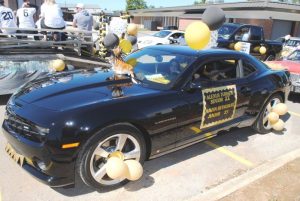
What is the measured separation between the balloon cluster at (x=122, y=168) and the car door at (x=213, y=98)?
75 cm

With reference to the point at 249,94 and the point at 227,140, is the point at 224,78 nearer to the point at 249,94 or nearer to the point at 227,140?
the point at 249,94

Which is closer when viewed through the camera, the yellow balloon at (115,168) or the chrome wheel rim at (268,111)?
the yellow balloon at (115,168)

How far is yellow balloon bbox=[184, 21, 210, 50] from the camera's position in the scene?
416 centimetres

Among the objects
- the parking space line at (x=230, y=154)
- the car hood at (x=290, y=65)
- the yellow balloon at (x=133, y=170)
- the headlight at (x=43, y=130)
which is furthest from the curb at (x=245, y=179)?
the car hood at (x=290, y=65)

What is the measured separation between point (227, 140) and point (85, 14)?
6.22 m

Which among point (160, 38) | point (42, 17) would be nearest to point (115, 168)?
point (42, 17)

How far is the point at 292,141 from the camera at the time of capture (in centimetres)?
519

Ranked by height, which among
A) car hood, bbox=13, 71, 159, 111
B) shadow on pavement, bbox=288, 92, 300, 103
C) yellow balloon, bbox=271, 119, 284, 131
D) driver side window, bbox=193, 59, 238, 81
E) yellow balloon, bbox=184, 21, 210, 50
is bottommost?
shadow on pavement, bbox=288, 92, 300, 103

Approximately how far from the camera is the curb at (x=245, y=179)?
3.37m

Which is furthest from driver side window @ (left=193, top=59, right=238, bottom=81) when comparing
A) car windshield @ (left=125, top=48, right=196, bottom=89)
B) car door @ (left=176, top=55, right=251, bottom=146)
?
car windshield @ (left=125, top=48, right=196, bottom=89)

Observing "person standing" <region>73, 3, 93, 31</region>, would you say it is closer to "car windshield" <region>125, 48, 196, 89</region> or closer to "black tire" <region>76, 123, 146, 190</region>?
"car windshield" <region>125, 48, 196, 89</region>

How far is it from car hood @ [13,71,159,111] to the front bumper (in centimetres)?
41

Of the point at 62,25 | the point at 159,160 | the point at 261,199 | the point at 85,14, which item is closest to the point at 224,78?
the point at 159,160

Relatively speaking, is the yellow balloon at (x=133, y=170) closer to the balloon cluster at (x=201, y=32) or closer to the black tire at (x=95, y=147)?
the black tire at (x=95, y=147)
